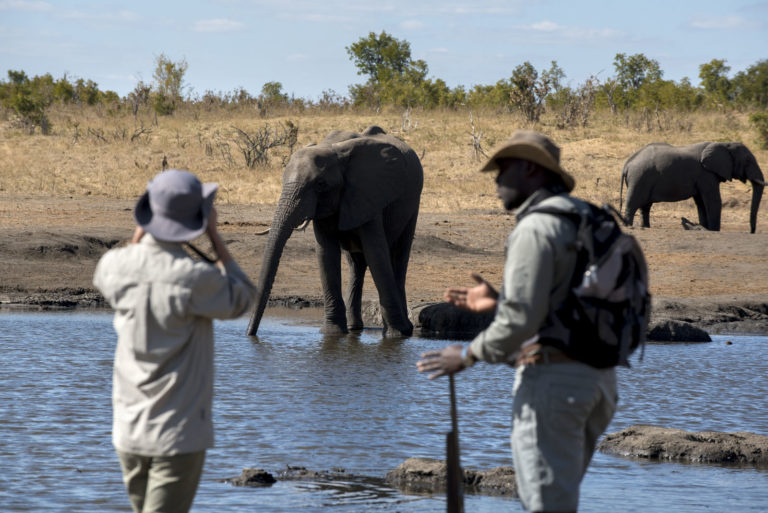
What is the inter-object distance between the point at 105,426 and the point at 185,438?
3843 millimetres

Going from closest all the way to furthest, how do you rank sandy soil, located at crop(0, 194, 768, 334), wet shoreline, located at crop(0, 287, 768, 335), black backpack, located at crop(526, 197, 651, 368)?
1. black backpack, located at crop(526, 197, 651, 368)
2. wet shoreline, located at crop(0, 287, 768, 335)
3. sandy soil, located at crop(0, 194, 768, 334)

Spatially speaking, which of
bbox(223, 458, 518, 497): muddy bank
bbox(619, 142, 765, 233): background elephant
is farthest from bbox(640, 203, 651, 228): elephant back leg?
bbox(223, 458, 518, 497): muddy bank

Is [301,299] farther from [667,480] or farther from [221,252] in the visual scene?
[221,252]

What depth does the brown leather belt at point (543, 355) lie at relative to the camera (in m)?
3.51

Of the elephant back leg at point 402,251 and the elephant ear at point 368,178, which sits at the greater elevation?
the elephant ear at point 368,178

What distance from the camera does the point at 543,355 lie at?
3523 millimetres

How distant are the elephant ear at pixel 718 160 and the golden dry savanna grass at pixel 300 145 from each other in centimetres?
186

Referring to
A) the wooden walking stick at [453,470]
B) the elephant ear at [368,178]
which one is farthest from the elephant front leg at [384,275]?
the wooden walking stick at [453,470]

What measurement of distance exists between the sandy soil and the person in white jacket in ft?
33.5

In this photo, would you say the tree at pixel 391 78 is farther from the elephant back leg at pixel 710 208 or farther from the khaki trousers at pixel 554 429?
the khaki trousers at pixel 554 429

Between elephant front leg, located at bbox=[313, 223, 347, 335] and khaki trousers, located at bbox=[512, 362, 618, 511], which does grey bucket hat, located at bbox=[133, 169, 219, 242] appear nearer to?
khaki trousers, located at bbox=[512, 362, 618, 511]

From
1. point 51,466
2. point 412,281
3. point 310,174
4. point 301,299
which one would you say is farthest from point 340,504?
point 412,281

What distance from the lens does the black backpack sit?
3.47 m

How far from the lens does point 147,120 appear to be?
34.1m
